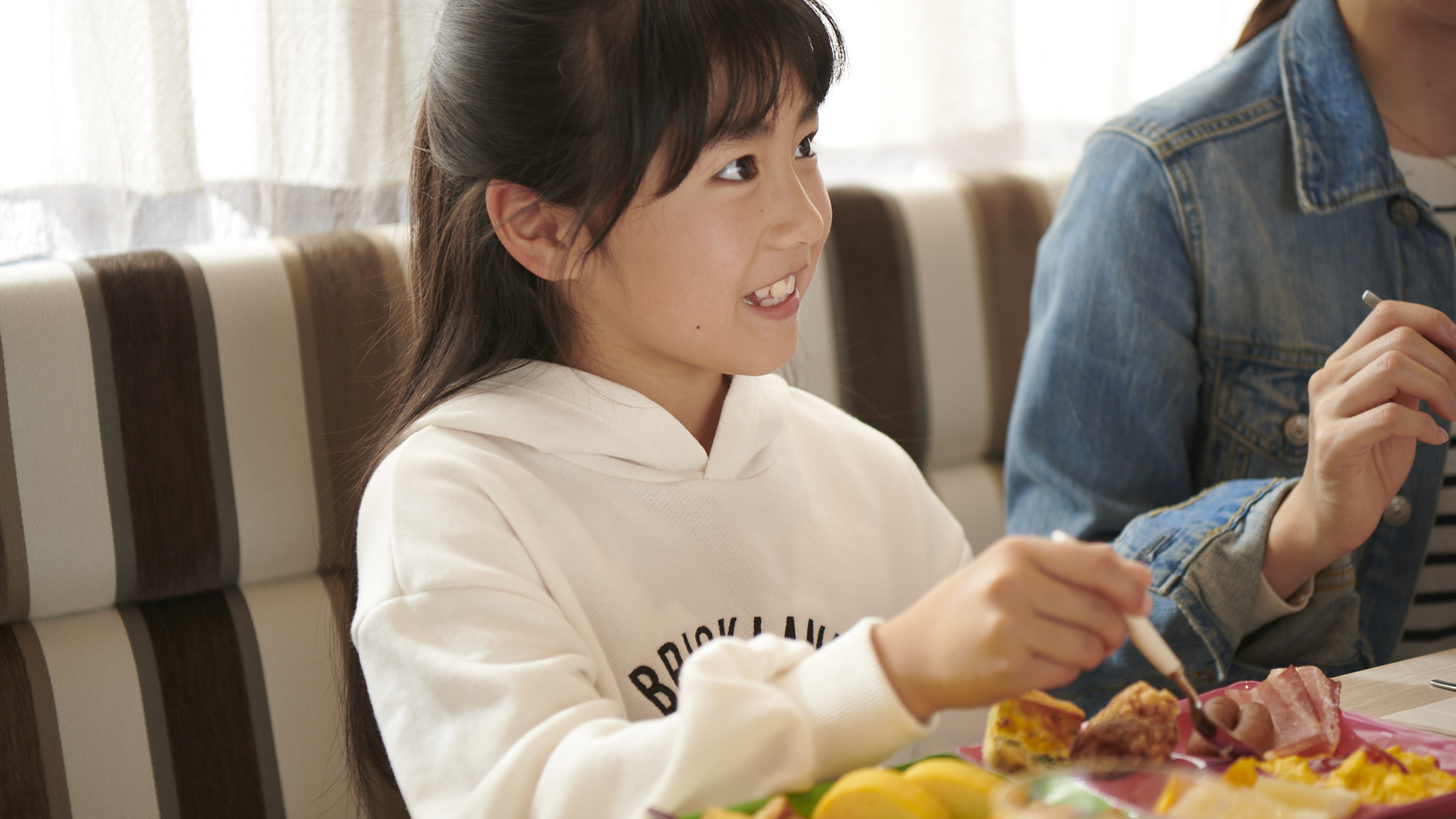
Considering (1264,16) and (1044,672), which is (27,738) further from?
(1264,16)

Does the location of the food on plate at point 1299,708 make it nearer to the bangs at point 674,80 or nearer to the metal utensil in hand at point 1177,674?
the metal utensil in hand at point 1177,674

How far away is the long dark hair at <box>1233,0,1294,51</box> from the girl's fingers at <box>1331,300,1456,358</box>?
20.8 inches

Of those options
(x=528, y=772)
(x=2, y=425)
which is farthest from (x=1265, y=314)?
(x=2, y=425)

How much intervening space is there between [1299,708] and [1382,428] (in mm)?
319

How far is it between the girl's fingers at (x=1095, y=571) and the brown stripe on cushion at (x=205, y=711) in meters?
0.89

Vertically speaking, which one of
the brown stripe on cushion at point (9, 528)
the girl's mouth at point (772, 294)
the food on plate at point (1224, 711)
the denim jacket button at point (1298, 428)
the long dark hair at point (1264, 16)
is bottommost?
the brown stripe on cushion at point (9, 528)

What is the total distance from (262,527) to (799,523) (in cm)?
57

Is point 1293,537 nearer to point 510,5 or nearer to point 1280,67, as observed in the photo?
point 1280,67

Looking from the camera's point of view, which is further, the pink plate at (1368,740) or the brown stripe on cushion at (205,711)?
the brown stripe on cushion at (205,711)

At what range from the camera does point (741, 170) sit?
34.2 inches

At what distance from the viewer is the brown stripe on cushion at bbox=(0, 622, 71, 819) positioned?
42.5 inches

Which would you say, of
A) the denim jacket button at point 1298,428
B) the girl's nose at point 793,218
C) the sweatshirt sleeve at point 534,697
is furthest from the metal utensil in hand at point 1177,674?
the denim jacket button at point 1298,428

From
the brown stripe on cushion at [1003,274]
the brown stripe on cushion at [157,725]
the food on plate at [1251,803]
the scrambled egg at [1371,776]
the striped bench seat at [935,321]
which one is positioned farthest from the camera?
the brown stripe on cushion at [1003,274]

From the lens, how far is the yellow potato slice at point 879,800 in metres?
0.53
